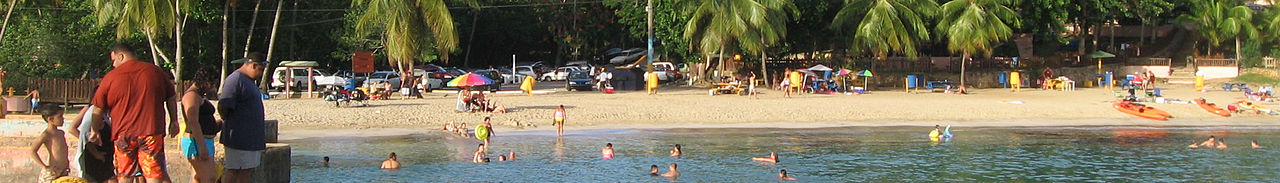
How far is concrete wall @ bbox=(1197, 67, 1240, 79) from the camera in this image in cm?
4675

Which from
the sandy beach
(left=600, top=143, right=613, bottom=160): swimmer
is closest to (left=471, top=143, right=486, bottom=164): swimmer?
(left=600, top=143, right=613, bottom=160): swimmer

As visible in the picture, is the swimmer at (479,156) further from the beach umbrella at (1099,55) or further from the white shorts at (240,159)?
the beach umbrella at (1099,55)

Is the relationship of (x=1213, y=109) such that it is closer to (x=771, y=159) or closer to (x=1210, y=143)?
(x=1210, y=143)

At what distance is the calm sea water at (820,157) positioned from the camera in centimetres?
1909

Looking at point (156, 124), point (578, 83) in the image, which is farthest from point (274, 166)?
point (578, 83)

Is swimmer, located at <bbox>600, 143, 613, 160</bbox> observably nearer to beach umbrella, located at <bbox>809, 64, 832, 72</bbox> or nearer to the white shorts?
the white shorts

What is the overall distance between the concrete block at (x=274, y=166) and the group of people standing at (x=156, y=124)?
5.22ft

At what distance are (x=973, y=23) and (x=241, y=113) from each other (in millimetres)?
33809

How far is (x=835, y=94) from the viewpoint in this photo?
37.8 metres

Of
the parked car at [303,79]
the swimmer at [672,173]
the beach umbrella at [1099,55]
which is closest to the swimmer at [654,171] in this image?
the swimmer at [672,173]

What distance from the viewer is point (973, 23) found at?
40.1 meters

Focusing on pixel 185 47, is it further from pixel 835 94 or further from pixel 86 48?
pixel 835 94

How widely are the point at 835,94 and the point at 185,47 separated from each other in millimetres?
20762

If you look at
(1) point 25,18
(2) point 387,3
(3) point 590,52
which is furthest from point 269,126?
(3) point 590,52
